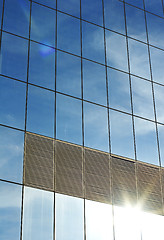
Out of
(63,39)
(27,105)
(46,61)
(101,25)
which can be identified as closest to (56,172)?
(27,105)

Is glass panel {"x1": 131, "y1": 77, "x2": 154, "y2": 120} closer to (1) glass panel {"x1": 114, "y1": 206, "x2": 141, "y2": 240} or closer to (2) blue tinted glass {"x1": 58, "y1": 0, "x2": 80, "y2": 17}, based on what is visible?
(2) blue tinted glass {"x1": 58, "y1": 0, "x2": 80, "y2": 17}

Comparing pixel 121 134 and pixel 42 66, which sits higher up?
pixel 42 66

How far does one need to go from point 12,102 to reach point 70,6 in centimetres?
838

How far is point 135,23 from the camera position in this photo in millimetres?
33438

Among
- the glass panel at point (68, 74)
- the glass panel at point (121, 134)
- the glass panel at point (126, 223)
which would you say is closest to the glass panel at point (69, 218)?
the glass panel at point (126, 223)

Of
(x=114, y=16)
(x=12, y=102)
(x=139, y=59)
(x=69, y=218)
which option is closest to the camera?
(x=69, y=218)

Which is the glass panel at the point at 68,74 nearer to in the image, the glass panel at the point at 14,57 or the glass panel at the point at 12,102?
the glass panel at the point at 14,57

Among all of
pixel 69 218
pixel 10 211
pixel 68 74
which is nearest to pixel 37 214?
pixel 10 211

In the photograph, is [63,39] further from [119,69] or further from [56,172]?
[56,172]

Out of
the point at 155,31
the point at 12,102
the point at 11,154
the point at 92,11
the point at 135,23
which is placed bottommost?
the point at 11,154

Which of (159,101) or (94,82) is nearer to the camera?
(94,82)

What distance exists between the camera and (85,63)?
29.6 meters

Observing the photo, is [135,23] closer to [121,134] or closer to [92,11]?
[92,11]

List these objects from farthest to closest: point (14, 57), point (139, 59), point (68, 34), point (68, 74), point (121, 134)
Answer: point (139, 59)
point (68, 34)
point (121, 134)
point (68, 74)
point (14, 57)
